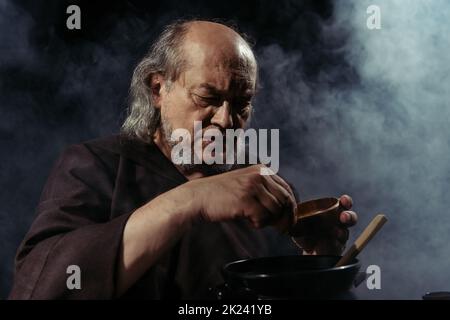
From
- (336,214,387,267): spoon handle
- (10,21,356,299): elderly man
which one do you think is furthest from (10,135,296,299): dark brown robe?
(336,214,387,267): spoon handle

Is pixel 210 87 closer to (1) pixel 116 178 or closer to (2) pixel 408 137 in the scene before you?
(1) pixel 116 178

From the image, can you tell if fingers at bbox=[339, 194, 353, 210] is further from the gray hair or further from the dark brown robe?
the gray hair

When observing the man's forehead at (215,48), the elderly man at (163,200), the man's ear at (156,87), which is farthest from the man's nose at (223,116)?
the man's ear at (156,87)

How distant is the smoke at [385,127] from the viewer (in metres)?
1.90

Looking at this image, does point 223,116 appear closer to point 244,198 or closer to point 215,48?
point 215,48

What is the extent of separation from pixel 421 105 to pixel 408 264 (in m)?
0.55

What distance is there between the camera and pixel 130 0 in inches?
75.3

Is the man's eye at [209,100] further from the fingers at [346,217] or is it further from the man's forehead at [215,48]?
the fingers at [346,217]

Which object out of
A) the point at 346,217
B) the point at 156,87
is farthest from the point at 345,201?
the point at 156,87

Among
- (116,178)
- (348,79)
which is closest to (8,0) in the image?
(116,178)

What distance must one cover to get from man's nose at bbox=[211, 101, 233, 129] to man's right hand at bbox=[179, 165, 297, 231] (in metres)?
0.32

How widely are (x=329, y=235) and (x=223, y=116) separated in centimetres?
46

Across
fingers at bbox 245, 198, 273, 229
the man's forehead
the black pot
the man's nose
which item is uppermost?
the man's forehead

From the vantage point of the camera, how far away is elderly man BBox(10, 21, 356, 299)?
1.37 m
